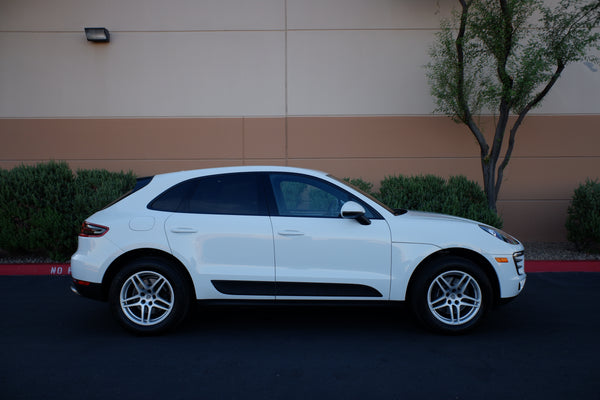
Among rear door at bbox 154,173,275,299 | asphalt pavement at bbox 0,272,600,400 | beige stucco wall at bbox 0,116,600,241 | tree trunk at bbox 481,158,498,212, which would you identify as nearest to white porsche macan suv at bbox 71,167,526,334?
rear door at bbox 154,173,275,299

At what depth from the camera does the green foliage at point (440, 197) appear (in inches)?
305

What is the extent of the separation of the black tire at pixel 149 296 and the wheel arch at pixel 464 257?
217 cm

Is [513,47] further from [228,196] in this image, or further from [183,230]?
[183,230]

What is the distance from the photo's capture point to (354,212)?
438 cm

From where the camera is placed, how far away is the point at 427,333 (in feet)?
15.1

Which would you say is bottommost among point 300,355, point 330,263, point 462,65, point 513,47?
point 300,355

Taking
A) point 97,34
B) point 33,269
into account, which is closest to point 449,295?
point 33,269

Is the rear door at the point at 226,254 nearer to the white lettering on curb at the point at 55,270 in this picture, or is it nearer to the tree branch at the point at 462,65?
the white lettering on curb at the point at 55,270

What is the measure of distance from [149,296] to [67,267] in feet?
12.1

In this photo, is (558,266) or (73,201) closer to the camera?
(558,266)

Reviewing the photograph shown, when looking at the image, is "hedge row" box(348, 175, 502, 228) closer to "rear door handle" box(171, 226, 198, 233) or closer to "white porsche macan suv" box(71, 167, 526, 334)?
"white porsche macan suv" box(71, 167, 526, 334)

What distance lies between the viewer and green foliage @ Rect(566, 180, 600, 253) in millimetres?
8023

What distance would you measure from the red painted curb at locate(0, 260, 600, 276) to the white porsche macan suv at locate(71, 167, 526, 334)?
3.25m

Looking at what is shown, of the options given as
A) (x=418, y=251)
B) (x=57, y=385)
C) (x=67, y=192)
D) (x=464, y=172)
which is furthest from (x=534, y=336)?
(x=67, y=192)
